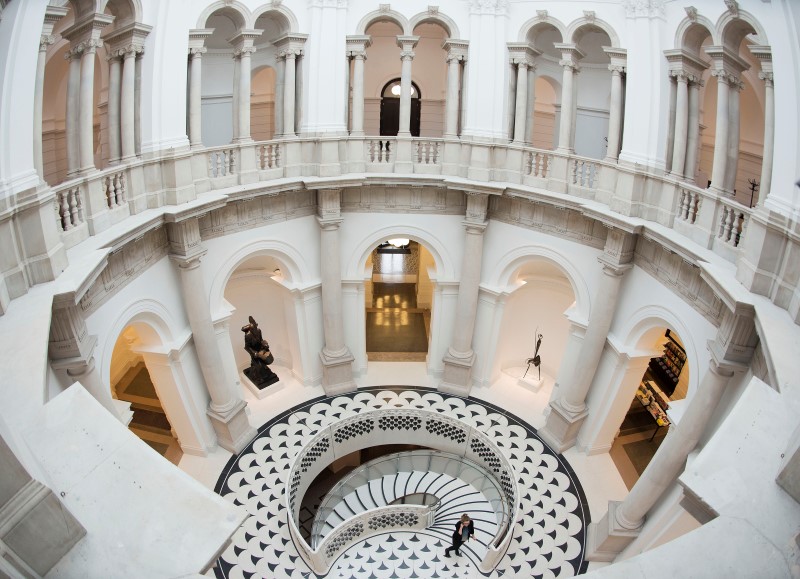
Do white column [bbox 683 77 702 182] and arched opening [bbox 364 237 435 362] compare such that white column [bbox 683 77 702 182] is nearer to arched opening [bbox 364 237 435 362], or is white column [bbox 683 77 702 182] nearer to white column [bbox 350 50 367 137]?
arched opening [bbox 364 237 435 362]

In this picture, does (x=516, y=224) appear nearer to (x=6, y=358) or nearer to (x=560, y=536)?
(x=560, y=536)

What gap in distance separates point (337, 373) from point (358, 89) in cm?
712

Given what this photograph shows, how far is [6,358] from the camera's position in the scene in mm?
5883

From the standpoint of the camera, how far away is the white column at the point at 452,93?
1427 cm

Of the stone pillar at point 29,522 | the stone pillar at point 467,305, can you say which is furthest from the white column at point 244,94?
the stone pillar at point 29,522

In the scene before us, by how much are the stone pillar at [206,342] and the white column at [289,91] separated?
3.28m

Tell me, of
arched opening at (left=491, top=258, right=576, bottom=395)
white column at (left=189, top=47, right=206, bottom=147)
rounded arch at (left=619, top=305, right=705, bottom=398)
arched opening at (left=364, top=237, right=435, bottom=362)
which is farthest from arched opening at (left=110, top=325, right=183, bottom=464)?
rounded arch at (left=619, top=305, right=705, bottom=398)

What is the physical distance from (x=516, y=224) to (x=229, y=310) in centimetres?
692

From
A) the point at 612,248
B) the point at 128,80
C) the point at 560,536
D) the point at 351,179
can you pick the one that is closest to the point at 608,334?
the point at 612,248

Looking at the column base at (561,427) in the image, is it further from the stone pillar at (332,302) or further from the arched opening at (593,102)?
the arched opening at (593,102)

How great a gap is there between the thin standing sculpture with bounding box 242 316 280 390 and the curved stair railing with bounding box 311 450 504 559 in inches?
148

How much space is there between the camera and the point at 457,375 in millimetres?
16438

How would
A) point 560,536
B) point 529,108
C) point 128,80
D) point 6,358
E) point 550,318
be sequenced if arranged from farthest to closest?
point 550,318 < point 529,108 < point 560,536 < point 128,80 < point 6,358

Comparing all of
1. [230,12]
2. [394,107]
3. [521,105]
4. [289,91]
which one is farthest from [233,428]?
[394,107]
